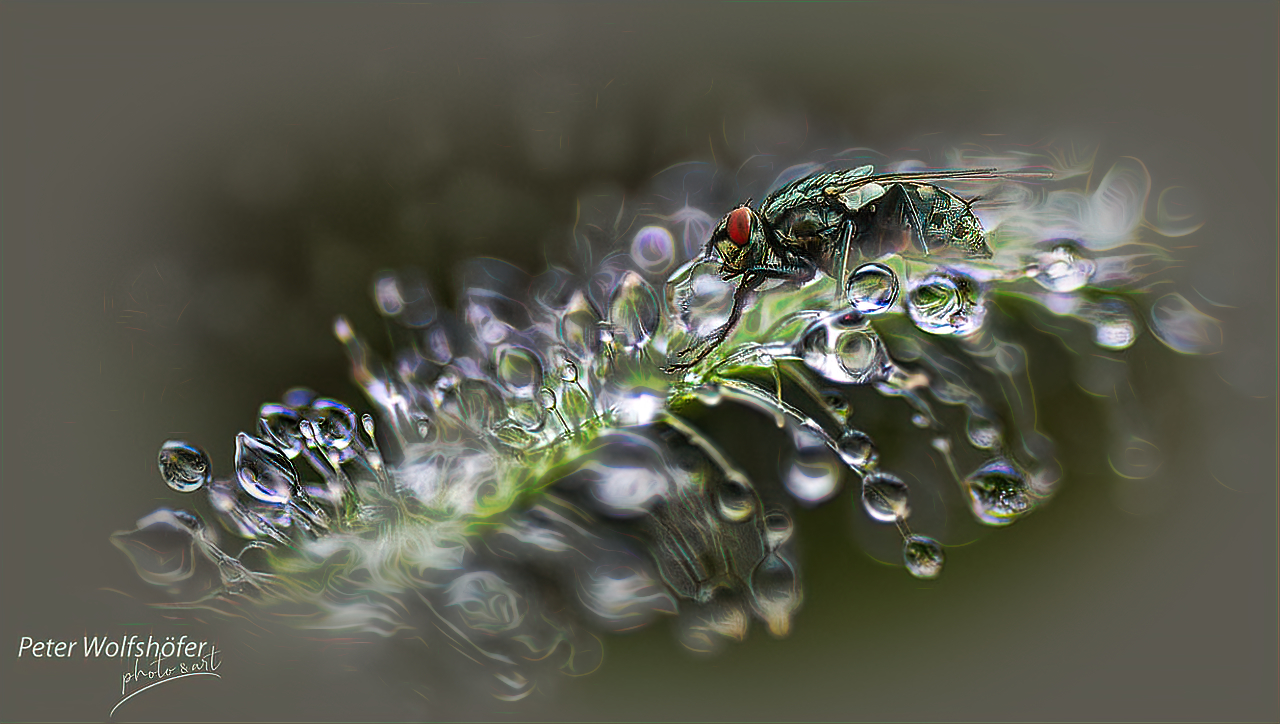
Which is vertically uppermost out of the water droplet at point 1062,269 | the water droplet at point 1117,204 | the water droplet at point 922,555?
the water droplet at point 1117,204

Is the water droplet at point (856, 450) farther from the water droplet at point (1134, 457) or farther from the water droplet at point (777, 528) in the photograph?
the water droplet at point (1134, 457)

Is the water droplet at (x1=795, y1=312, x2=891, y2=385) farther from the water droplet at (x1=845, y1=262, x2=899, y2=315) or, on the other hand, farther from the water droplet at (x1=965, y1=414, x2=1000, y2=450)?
the water droplet at (x1=965, y1=414, x2=1000, y2=450)

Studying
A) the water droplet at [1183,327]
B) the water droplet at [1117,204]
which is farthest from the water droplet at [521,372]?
the water droplet at [1183,327]

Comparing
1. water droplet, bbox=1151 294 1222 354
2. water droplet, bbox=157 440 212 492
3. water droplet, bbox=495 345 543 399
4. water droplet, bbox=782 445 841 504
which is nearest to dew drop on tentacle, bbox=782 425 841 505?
water droplet, bbox=782 445 841 504

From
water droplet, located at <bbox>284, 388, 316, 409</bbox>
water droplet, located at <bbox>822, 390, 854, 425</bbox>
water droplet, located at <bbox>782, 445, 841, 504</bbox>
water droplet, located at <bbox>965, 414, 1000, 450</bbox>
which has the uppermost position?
water droplet, located at <bbox>284, 388, 316, 409</bbox>

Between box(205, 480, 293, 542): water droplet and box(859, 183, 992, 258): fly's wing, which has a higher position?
box(859, 183, 992, 258): fly's wing

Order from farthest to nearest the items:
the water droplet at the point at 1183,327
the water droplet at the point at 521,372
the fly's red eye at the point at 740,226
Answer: the water droplet at the point at 1183,327 → the water droplet at the point at 521,372 → the fly's red eye at the point at 740,226

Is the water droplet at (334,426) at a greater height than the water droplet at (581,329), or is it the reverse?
the water droplet at (581,329)
